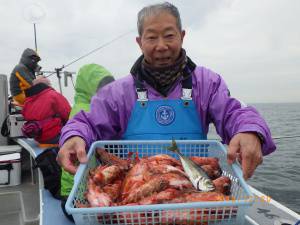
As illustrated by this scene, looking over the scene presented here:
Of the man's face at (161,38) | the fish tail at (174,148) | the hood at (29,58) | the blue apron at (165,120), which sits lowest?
the fish tail at (174,148)

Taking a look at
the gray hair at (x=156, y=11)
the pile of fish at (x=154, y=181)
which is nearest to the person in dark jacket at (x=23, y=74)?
the gray hair at (x=156, y=11)

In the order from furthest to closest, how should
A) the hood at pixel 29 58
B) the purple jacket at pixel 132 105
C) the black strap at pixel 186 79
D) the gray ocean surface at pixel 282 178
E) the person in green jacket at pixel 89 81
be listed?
the gray ocean surface at pixel 282 178
the hood at pixel 29 58
the person in green jacket at pixel 89 81
the black strap at pixel 186 79
the purple jacket at pixel 132 105

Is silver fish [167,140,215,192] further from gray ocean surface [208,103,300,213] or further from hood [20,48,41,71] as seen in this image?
hood [20,48,41,71]

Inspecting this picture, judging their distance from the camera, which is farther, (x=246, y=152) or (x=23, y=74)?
(x=23, y=74)

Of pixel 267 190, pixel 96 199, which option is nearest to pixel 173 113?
pixel 96 199

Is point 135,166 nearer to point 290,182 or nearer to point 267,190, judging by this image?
point 267,190

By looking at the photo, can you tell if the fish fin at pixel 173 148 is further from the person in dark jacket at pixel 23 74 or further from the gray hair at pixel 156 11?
the person in dark jacket at pixel 23 74

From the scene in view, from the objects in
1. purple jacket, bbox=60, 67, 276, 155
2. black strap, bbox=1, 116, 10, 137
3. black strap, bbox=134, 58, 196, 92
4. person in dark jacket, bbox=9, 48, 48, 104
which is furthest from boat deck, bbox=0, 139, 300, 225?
person in dark jacket, bbox=9, 48, 48, 104

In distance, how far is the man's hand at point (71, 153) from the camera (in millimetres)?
1771

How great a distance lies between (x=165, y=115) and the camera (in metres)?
2.29

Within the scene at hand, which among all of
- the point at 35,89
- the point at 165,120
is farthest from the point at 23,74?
the point at 165,120

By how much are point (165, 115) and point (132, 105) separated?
272 millimetres

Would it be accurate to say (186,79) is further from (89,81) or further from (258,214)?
(89,81)

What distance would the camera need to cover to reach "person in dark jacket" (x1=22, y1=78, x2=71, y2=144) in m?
5.50
